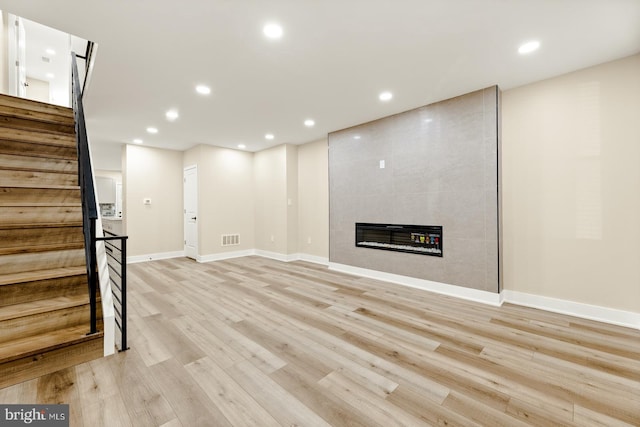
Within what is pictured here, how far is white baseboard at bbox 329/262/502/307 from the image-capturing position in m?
3.33

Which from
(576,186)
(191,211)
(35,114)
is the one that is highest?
(35,114)

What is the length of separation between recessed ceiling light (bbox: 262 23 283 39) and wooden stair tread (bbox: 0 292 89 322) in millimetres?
2603

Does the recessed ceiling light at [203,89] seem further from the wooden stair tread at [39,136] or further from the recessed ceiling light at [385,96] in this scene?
the recessed ceiling light at [385,96]

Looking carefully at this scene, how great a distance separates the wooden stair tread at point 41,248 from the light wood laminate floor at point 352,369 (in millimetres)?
944

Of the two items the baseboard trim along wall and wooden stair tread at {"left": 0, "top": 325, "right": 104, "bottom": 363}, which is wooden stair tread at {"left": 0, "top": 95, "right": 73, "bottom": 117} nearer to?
wooden stair tread at {"left": 0, "top": 325, "right": 104, "bottom": 363}

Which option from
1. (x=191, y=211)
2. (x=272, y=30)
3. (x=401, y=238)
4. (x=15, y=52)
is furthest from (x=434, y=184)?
(x=15, y=52)

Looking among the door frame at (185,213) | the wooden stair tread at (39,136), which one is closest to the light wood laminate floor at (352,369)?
the wooden stair tread at (39,136)

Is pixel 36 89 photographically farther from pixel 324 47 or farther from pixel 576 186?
pixel 576 186

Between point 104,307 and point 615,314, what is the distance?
15.5ft

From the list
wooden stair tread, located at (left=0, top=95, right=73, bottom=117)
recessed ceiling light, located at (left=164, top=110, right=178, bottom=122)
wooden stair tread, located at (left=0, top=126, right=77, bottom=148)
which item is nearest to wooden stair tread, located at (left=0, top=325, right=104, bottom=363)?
wooden stair tread, located at (left=0, top=126, right=77, bottom=148)

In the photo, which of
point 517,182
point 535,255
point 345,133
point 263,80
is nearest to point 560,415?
point 535,255

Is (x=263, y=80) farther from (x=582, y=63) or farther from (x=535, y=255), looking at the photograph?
(x=535, y=255)

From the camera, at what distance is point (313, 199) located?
605 centimetres

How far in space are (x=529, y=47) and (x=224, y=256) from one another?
633 centimetres
